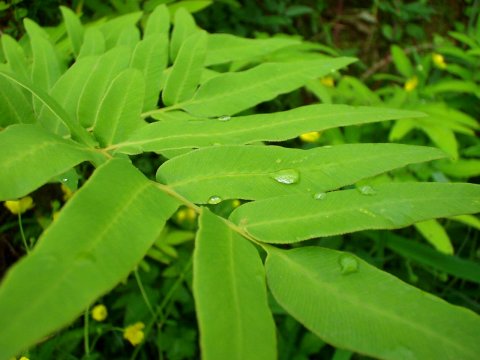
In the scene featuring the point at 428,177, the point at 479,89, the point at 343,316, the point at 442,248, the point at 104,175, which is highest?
the point at 104,175

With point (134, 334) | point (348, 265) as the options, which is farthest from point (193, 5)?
point (348, 265)

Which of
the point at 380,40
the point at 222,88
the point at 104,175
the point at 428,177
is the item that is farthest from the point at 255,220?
the point at 380,40

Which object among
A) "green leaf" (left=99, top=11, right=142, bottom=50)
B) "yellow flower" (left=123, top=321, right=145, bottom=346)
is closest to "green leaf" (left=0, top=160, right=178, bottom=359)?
"green leaf" (left=99, top=11, right=142, bottom=50)

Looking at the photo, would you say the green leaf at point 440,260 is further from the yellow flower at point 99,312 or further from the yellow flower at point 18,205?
the yellow flower at point 18,205

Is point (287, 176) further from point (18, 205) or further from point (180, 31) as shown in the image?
point (18, 205)

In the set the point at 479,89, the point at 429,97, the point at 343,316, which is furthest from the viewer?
the point at 429,97

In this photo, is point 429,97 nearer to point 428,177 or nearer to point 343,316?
point 428,177
